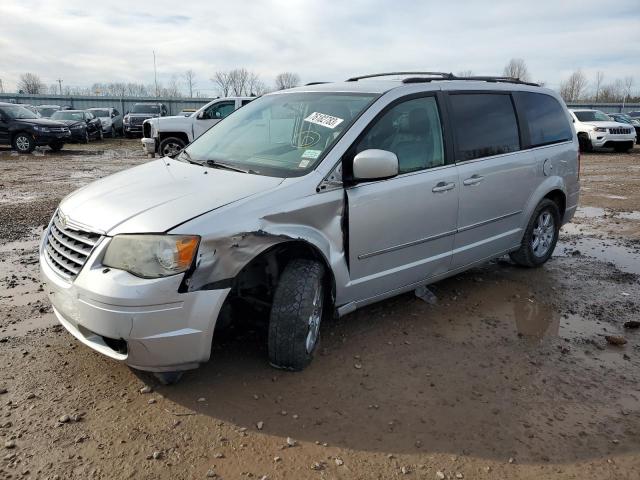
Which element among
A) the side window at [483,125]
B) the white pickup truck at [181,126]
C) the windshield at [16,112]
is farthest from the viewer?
the windshield at [16,112]

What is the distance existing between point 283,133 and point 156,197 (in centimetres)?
115

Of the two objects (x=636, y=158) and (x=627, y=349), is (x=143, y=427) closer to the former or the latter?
(x=627, y=349)

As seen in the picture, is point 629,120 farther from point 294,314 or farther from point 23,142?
point 294,314

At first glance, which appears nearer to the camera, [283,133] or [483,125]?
[283,133]

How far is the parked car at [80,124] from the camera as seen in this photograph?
835 inches

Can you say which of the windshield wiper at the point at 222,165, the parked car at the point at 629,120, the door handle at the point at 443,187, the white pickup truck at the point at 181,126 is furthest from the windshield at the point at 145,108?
the door handle at the point at 443,187

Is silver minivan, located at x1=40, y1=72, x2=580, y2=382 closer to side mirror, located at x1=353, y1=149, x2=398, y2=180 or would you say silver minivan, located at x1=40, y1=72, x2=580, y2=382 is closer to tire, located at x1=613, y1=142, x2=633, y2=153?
side mirror, located at x1=353, y1=149, x2=398, y2=180

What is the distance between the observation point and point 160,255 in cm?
264

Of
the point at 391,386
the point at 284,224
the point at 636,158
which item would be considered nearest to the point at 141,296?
the point at 284,224

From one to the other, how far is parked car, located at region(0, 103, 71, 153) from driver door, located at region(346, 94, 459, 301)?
16.4 meters

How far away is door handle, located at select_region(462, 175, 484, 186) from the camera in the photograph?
13.2 feet

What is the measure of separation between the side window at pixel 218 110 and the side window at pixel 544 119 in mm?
10523

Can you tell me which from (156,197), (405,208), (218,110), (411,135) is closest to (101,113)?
(218,110)

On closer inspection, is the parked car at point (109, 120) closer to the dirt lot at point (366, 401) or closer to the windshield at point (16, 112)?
the windshield at point (16, 112)
